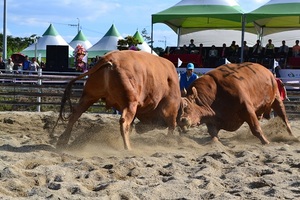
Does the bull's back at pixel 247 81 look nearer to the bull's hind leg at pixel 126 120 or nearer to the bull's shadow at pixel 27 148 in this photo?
the bull's hind leg at pixel 126 120

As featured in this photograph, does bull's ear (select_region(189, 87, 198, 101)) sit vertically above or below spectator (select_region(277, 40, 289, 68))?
below

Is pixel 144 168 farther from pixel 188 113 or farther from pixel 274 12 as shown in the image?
pixel 274 12

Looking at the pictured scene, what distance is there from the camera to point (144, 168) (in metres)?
6.20

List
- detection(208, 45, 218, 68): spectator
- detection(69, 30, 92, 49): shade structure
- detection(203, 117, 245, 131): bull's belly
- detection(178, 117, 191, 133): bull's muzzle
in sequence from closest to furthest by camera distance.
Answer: detection(178, 117, 191, 133): bull's muzzle → detection(203, 117, 245, 131): bull's belly → detection(208, 45, 218, 68): spectator → detection(69, 30, 92, 49): shade structure

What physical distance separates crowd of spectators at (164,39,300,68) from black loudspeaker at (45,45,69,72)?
3.81 metres

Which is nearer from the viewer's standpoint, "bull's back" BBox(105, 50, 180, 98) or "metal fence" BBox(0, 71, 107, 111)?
"bull's back" BBox(105, 50, 180, 98)

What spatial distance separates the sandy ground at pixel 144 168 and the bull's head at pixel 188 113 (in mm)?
233

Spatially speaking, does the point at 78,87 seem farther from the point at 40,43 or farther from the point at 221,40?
the point at 40,43

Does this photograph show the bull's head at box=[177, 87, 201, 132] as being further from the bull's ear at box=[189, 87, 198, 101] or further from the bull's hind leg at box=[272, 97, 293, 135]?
the bull's hind leg at box=[272, 97, 293, 135]

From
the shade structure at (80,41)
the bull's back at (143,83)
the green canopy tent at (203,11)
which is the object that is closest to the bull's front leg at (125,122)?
the bull's back at (143,83)

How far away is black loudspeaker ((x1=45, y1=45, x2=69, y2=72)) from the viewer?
69.2ft

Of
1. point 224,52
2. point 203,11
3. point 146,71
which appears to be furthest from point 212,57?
point 146,71

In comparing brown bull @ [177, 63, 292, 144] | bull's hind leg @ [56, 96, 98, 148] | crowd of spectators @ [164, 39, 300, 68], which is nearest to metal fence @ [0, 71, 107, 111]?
brown bull @ [177, 63, 292, 144]

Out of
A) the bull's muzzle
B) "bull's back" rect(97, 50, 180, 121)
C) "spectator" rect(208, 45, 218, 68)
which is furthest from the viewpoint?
"spectator" rect(208, 45, 218, 68)
